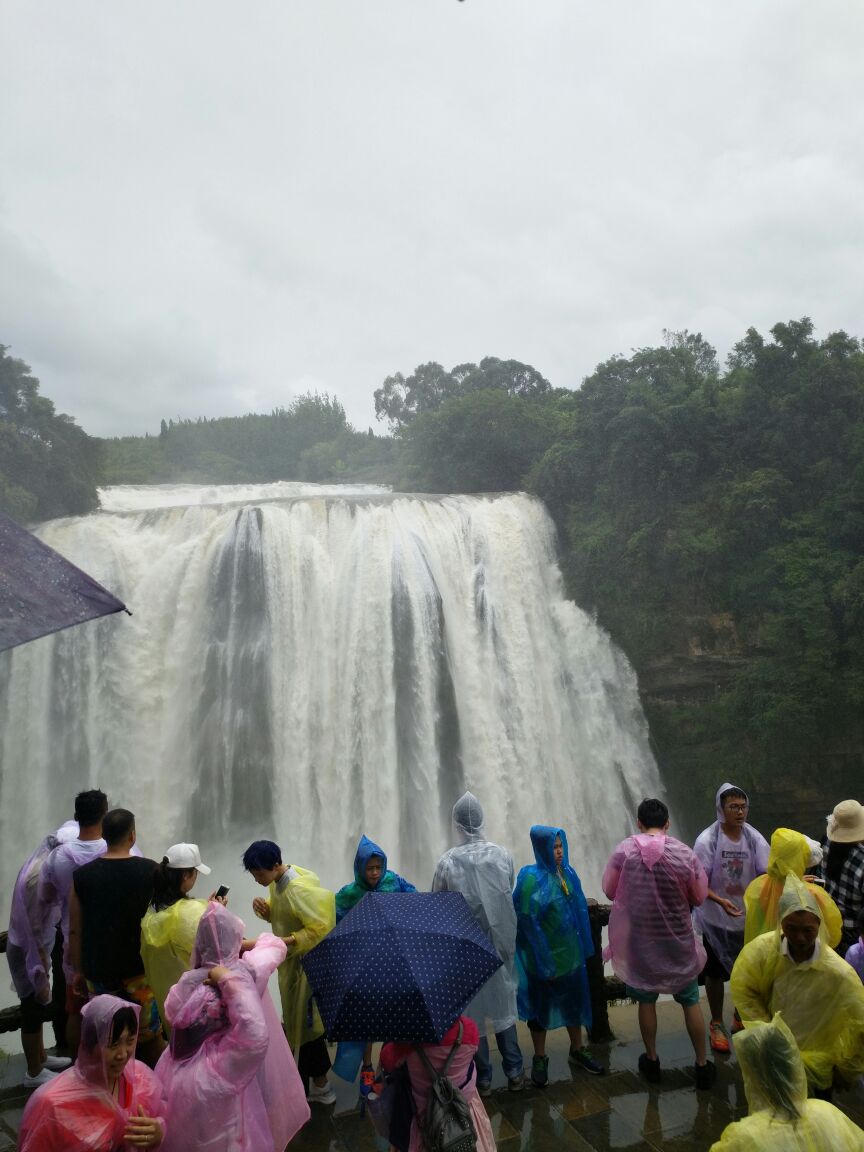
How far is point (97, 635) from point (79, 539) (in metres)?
2.09

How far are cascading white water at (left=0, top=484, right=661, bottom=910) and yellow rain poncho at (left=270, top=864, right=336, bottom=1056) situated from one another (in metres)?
8.43

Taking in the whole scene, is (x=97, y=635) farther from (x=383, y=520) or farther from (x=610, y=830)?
(x=610, y=830)

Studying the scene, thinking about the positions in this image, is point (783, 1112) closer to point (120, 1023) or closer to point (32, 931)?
point (120, 1023)

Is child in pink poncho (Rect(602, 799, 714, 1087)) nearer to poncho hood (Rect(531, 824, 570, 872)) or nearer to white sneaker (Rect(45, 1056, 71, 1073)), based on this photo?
poncho hood (Rect(531, 824, 570, 872))

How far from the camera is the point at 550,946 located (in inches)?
150

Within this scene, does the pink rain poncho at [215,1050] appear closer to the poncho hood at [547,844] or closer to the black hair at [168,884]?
the black hair at [168,884]

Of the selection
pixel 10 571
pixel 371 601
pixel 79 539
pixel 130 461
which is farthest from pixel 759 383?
pixel 130 461

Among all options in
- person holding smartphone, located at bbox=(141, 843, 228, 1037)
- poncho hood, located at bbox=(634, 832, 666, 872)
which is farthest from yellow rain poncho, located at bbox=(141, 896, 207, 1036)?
poncho hood, located at bbox=(634, 832, 666, 872)

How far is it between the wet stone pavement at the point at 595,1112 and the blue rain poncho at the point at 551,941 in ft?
1.03

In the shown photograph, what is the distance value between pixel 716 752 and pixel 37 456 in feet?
51.1

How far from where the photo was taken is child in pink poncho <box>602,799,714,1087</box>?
3.63m

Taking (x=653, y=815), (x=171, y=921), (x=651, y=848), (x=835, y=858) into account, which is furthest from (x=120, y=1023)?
(x=835, y=858)

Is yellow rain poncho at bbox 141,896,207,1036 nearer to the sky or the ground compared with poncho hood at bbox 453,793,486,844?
nearer to the ground

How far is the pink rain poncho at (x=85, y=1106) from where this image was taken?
2047mm
